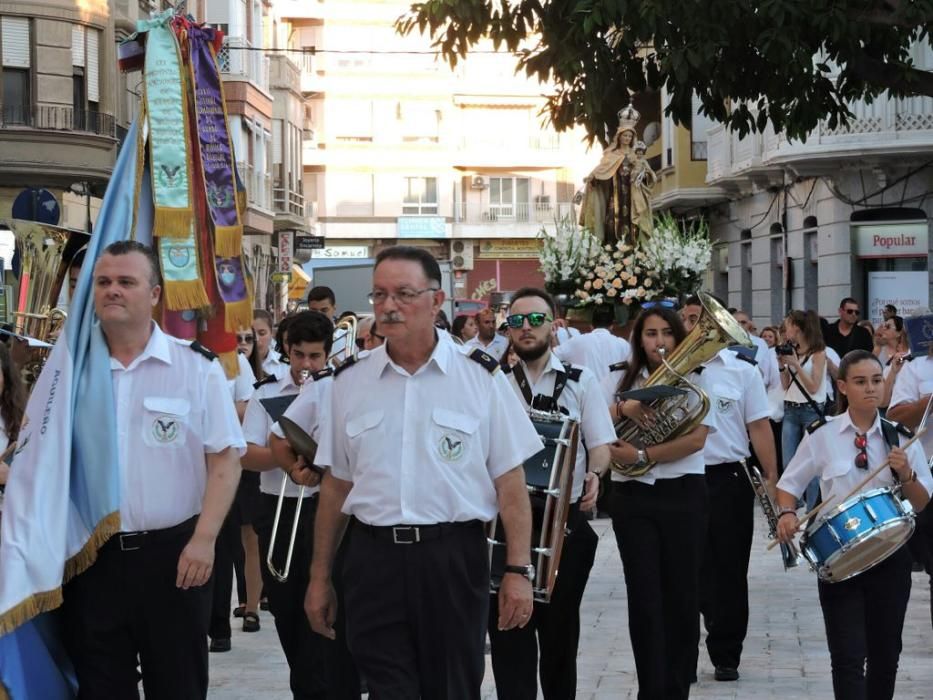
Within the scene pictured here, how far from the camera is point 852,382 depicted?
7684 mm

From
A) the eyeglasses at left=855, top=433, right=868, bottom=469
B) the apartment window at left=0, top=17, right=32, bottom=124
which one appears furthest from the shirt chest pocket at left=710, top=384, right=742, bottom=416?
the apartment window at left=0, top=17, right=32, bottom=124

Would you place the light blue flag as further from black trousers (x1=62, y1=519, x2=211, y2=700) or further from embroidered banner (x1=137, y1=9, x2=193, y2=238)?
embroidered banner (x1=137, y1=9, x2=193, y2=238)

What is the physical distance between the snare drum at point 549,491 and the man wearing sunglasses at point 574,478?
11.6 inches

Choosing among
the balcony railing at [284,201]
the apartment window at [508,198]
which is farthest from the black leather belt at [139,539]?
the apartment window at [508,198]

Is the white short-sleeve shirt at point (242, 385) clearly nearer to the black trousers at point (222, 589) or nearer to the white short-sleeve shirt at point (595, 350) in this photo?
the black trousers at point (222, 589)

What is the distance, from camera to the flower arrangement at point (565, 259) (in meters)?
17.5

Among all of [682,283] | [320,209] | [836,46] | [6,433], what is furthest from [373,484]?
[320,209]

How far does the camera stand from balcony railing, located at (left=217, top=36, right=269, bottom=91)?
43406 millimetres

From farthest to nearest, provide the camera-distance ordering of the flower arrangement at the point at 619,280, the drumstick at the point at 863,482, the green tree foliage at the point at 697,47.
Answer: the flower arrangement at the point at 619,280 < the green tree foliage at the point at 697,47 < the drumstick at the point at 863,482

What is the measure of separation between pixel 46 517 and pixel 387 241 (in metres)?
63.9

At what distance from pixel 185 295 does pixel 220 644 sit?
2399 mm

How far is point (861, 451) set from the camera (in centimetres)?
757

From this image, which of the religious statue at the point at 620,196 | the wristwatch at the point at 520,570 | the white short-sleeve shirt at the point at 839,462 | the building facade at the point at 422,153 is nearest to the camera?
the wristwatch at the point at 520,570

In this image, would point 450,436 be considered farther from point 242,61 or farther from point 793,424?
point 242,61
